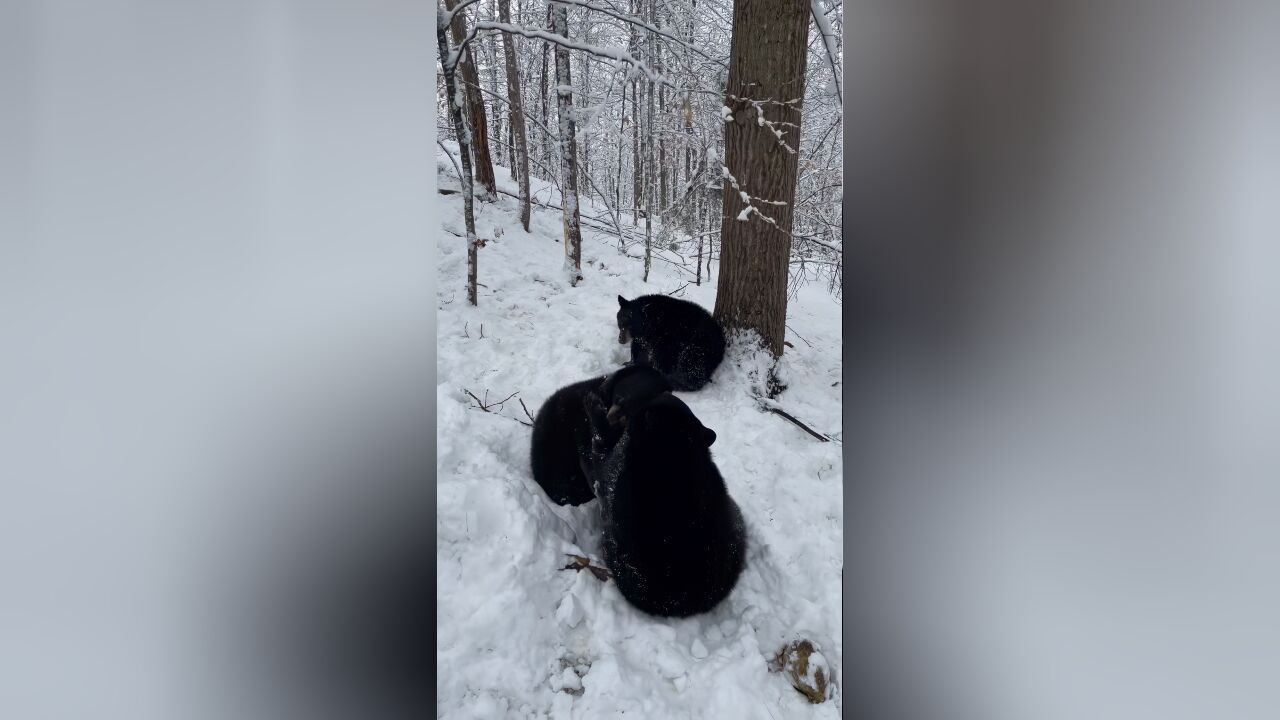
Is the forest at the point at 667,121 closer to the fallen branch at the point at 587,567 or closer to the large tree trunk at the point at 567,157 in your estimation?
the large tree trunk at the point at 567,157

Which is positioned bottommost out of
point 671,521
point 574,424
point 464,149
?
point 671,521

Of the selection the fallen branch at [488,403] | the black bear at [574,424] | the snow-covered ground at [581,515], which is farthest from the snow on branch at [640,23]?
the fallen branch at [488,403]

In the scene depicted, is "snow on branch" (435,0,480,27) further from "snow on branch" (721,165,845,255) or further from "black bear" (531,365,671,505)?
"black bear" (531,365,671,505)

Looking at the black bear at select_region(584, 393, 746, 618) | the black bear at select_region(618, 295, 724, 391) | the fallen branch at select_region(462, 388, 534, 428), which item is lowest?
the black bear at select_region(584, 393, 746, 618)

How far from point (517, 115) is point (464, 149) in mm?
142

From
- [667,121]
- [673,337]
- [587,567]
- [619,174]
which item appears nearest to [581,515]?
A: [587,567]

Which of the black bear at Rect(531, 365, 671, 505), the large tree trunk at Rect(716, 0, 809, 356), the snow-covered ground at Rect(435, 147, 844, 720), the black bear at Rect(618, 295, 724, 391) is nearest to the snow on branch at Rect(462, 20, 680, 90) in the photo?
the large tree trunk at Rect(716, 0, 809, 356)

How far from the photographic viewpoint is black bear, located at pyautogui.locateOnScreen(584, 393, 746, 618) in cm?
108

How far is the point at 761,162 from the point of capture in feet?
3.64

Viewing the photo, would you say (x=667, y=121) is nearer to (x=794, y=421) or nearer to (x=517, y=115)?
(x=517, y=115)

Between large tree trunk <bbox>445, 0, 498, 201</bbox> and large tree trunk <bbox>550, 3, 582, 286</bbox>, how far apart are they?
16cm
